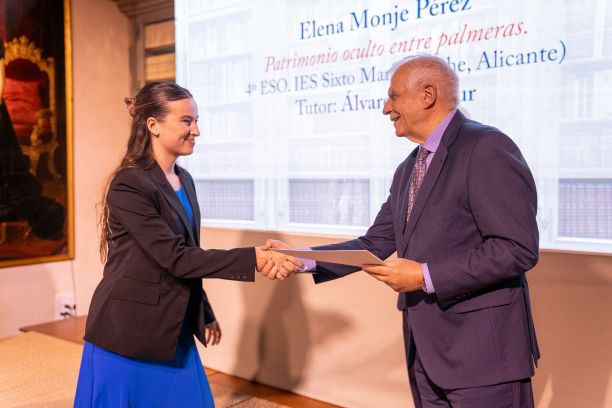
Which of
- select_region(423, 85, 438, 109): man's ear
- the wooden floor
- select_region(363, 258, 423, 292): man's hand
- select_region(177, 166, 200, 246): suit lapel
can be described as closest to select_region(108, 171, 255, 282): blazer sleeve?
select_region(177, 166, 200, 246): suit lapel

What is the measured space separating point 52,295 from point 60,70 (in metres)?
1.90

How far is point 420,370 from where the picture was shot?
1.86m

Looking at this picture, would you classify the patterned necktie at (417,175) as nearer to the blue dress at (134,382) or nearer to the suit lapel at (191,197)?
the suit lapel at (191,197)

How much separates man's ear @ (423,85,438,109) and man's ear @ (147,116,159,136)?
3.15 ft

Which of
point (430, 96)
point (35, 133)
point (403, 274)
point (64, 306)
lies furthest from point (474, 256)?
point (64, 306)

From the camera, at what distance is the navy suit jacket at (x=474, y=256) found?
1544 millimetres

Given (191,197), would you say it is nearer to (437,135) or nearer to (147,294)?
(147,294)

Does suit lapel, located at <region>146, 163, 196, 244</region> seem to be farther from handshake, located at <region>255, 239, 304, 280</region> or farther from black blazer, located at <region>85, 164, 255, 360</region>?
handshake, located at <region>255, 239, 304, 280</region>

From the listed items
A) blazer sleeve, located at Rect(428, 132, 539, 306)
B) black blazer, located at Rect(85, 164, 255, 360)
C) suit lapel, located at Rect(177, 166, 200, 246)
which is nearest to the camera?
blazer sleeve, located at Rect(428, 132, 539, 306)

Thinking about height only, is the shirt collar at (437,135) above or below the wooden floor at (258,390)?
above

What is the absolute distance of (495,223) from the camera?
1548mm

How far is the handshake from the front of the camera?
2.08 meters

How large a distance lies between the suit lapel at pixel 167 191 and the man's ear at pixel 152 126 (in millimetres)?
126

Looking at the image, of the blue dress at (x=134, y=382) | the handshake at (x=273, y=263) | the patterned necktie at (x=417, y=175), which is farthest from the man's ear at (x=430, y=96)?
the blue dress at (x=134, y=382)
